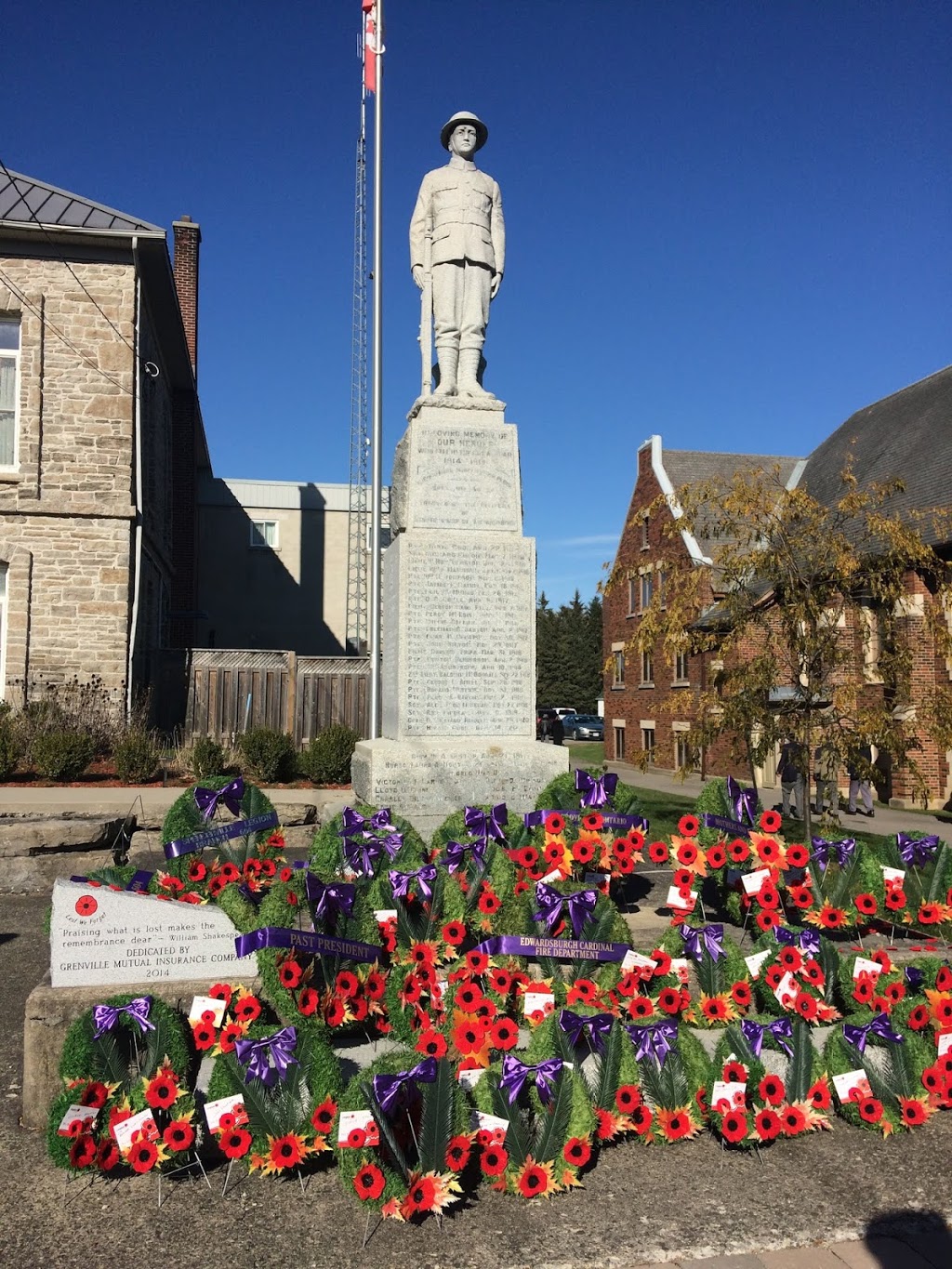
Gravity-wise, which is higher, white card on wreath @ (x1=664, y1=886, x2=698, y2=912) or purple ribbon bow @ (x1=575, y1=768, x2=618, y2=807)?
purple ribbon bow @ (x1=575, y1=768, x2=618, y2=807)

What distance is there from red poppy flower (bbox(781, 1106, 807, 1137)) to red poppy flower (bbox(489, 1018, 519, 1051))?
1.03m

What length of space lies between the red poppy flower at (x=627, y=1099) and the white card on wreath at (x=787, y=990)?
956 millimetres

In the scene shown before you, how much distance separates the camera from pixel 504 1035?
3545 mm

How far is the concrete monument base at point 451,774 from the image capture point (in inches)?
291

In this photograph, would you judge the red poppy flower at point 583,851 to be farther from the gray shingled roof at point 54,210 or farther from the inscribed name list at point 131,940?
the gray shingled roof at point 54,210

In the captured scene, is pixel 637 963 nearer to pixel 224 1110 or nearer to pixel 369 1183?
pixel 369 1183

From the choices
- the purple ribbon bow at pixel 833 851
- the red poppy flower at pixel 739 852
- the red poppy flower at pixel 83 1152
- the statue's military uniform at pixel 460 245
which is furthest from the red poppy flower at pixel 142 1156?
the statue's military uniform at pixel 460 245

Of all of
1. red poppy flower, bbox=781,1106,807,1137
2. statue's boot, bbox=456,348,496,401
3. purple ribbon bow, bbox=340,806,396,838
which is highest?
statue's boot, bbox=456,348,496,401

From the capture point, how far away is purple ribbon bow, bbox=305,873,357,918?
13.4 feet

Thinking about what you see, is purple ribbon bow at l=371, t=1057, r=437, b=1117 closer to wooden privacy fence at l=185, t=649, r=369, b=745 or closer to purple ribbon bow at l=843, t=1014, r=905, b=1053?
purple ribbon bow at l=843, t=1014, r=905, b=1053

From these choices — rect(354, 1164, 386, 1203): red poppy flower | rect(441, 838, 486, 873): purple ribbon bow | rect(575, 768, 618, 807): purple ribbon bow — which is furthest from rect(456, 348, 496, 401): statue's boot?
rect(354, 1164, 386, 1203): red poppy flower

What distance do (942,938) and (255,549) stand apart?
2477 cm

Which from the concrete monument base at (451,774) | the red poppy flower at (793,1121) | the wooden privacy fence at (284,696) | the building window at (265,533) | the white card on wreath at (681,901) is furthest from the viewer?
the building window at (265,533)

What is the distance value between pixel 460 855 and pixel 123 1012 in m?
2.08
